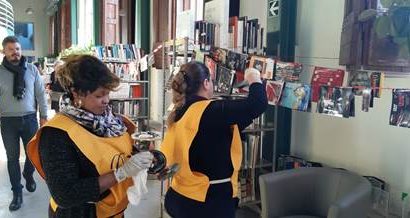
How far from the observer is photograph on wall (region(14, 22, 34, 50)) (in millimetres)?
13517

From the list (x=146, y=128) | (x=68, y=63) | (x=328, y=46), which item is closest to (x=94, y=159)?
(x=68, y=63)

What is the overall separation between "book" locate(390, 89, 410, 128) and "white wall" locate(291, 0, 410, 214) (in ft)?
1.65

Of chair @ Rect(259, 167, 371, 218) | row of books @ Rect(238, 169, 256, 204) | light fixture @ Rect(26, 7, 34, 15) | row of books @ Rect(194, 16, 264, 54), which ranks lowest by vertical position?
row of books @ Rect(238, 169, 256, 204)

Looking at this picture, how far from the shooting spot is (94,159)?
4.19 feet

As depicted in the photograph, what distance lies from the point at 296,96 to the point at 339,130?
0.73 meters

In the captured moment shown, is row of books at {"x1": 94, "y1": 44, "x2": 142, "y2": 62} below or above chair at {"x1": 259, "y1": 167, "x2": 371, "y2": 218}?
above

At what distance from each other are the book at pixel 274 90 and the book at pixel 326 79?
0.30 metres

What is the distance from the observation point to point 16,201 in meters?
3.46

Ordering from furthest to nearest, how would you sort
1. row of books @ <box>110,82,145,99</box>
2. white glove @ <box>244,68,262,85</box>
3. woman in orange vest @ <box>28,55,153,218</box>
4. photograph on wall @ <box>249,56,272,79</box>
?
row of books @ <box>110,82,145,99</box> → photograph on wall @ <box>249,56,272,79</box> → white glove @ <box>244,68,262,85</box> → woman in orange vest @ <box>28,55,153,218</box>

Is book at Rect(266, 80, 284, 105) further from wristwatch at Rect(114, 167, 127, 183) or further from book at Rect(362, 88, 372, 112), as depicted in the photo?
wristwatch at Rect(114, 167, 127, 183)

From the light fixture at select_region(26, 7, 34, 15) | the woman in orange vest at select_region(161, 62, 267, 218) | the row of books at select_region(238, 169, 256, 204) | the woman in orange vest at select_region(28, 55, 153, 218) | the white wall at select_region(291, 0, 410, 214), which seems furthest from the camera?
the light fixture at select_region(26, 7, 34, 15)

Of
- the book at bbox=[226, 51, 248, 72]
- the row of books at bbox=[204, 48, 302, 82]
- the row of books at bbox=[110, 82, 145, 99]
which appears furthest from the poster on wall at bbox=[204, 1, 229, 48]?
the row of books at bbox=[110, 82, 145, 99]

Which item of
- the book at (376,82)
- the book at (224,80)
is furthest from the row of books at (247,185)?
the book at (376,82)

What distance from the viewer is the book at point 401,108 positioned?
6.16ft
